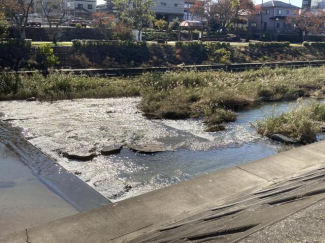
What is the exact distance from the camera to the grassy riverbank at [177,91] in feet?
48.5

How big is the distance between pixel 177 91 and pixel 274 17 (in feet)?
190

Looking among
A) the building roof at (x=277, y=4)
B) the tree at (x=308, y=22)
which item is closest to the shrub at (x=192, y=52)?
the tree at (x=308, y=22)

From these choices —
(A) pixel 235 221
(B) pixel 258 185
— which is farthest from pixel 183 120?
(A) pixel 235 221

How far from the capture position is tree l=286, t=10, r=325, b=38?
6156cm

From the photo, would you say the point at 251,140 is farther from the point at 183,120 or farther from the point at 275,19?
the point at 275,19

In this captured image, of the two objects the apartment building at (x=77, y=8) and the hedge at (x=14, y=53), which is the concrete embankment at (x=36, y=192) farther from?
the apartment building at (x=77, y=8)

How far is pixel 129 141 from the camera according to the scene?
36.4 ft

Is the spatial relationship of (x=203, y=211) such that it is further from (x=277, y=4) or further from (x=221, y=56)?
(x=277, y=4)

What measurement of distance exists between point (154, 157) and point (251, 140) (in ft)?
11.0

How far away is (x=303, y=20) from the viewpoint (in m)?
62.1

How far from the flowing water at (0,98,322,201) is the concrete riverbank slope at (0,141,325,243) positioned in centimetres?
133

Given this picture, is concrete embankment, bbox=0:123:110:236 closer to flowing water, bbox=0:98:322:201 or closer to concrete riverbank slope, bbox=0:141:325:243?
flowing water, bbox=0:98:322:201

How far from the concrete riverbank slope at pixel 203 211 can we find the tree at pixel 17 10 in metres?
27.4

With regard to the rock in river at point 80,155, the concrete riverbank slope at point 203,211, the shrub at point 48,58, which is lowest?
the rock in river at point 80,155
